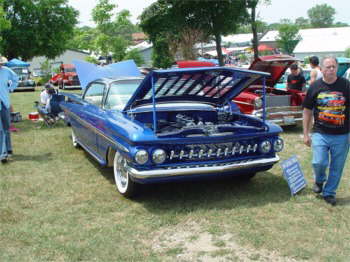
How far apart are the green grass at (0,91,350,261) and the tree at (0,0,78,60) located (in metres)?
33.3

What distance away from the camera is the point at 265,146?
197 inches

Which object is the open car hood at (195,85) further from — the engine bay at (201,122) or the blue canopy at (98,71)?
the blue canopy at (98,71)

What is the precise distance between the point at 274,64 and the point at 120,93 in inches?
191

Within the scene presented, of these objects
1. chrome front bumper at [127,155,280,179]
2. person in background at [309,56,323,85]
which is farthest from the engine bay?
person in background at [309,56,323,85]

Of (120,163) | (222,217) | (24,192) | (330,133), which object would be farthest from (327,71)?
(24,192)

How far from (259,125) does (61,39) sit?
36482 mm

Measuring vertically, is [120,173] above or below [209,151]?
below

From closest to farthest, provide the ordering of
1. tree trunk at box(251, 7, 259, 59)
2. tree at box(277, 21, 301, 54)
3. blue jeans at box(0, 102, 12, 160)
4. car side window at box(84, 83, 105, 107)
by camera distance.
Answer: car side window at box(84, 83, 105, 107)
blue jeans at box(0, 102, 12, 160)
tree trunk at box(251, 7, 259, 59)
tree at box(277, 21, 301, 54)

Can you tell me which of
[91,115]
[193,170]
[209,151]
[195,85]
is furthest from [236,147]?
[91,115]

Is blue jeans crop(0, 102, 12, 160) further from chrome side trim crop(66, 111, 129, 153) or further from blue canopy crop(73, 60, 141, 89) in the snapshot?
blue canopy crop(73, 60, 141, 89)

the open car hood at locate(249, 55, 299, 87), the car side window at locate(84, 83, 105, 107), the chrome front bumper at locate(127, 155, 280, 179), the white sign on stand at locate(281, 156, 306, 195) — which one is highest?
the open car hood at locate(249, 55, 299, 87)

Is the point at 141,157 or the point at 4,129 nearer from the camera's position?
the point at 141,157

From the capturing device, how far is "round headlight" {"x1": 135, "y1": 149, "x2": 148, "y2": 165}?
14.3ft

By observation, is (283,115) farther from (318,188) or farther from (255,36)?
(255,36)
